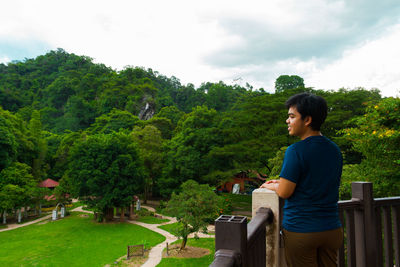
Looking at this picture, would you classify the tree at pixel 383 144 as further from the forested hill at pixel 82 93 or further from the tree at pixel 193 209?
the forested hill at pixel 82 93

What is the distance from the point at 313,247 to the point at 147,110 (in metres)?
35.1

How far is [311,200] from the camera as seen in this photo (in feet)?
4.13

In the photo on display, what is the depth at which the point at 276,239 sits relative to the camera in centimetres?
158

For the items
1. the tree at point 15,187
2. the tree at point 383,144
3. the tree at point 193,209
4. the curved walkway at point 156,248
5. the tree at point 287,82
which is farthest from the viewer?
the tree at point 287,82

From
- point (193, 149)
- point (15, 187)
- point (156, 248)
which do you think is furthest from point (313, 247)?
point (15, 187)

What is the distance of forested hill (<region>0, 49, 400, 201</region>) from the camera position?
754 cm

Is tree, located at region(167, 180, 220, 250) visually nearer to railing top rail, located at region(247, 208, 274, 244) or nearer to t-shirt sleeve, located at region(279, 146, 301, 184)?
railing top rail, located at region(247, 208, 274, 244)

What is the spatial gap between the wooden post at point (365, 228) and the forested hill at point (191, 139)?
525 cm

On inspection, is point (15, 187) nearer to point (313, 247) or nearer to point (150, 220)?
point (150, 220)

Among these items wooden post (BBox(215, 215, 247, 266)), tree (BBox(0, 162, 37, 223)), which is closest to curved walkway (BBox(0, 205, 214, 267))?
tree (BBox(0, 162, 37, 223))

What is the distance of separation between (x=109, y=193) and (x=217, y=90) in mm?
23254

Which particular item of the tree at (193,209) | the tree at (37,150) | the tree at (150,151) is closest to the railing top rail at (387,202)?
the tree at (193,209)

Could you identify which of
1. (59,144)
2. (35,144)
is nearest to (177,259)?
(35,144)

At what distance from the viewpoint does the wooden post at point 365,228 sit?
1.99 m
